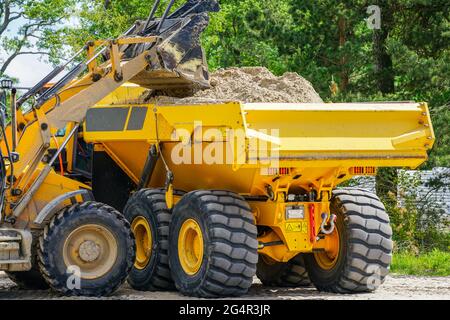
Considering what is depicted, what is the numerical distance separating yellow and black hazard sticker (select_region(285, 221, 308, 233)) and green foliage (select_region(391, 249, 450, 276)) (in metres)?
3.37

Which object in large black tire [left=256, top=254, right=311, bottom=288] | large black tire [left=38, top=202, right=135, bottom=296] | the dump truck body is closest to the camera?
the dump truck body

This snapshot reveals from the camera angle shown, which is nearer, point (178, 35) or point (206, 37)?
point (178, 35)

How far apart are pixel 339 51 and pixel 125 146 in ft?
32.5

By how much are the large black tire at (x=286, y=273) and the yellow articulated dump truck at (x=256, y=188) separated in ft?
0.05

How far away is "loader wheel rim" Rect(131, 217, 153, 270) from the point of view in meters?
12.1

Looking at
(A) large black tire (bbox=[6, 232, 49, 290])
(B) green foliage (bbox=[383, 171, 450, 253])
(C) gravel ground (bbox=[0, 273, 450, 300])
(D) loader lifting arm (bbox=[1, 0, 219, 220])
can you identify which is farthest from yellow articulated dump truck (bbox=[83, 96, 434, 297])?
(B) green foliage (bbox=[383, 171, 450, 253])

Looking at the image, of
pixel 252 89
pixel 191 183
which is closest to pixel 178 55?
pixel 252 89

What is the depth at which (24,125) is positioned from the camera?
11.6m

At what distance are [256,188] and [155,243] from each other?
56.9 inches

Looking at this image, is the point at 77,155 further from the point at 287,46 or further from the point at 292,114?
the point at 287,46

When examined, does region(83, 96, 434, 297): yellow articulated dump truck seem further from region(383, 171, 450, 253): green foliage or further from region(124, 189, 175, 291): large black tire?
region(383, 171, 450, 253): green foliage

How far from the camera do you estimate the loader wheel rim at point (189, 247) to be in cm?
1122

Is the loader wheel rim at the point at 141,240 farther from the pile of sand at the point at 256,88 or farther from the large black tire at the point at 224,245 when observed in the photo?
the pile of sand at the point at 256,88

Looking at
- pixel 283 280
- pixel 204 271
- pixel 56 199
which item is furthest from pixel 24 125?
pixel 283 280
